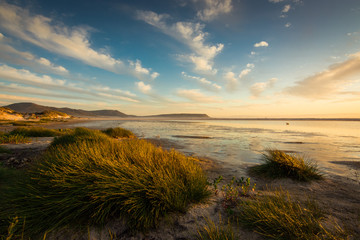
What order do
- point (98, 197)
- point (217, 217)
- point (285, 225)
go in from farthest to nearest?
point (217, 217), point (98, 197), point (285, 225)

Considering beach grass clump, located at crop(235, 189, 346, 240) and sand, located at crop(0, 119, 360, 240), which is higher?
beach grass clump, located at crop(235, 189, 346, 240)

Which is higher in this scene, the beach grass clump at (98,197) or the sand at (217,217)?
the beach grass clump at (98,197)

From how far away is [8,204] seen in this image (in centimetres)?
256

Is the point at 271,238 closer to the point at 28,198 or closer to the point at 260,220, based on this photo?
the point at 260,220

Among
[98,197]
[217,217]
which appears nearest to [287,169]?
[217,217]

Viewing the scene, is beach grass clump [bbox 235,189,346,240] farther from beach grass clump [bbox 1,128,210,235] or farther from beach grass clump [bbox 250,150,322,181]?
beach grass clump [bbox 250,150,322,181]

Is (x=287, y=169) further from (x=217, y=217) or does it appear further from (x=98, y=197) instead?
(x=98, y=197)

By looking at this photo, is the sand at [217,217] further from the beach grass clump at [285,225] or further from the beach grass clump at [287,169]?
the beach grass clump at [287,169]

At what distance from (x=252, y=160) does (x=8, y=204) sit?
8663 millimetres

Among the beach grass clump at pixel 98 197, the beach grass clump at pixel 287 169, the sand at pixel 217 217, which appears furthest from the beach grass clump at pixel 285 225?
the beach grass clump at pixel 287 169

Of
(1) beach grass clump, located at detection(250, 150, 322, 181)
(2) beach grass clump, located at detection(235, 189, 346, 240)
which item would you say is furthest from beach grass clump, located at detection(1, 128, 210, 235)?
(1) beach grass clump, located at detection(250, 150, 322, 181)

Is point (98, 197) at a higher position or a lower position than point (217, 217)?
higher

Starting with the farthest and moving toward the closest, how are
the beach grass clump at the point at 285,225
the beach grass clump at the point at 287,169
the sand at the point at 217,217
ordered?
the beach grass clump at the point at 287,169 < the sand at the point at 217,217 < the beach grass clump at the point at 285,225

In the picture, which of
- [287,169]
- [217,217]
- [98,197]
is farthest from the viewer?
[287,169]
